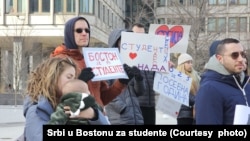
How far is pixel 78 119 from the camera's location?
2947 mm

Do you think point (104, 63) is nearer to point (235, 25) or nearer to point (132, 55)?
point (132, 55)

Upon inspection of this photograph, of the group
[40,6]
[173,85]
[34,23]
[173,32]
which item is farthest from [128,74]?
[40,6]

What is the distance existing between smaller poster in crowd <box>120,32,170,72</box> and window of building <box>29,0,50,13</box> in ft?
144

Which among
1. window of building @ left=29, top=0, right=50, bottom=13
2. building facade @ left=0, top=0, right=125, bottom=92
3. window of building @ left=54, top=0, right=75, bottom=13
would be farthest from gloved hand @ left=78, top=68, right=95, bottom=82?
window of building @ left=29, top=0, right=50, bottom=13

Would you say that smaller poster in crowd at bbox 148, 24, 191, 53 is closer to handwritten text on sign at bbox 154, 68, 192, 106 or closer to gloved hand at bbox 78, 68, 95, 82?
handwritten text on sign at bbox 154, 68, 192, 106

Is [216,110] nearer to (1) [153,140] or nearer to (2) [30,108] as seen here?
(1) [153,140]

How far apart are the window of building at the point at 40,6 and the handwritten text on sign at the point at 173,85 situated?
1720 inches

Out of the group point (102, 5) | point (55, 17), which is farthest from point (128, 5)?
point (55, 17)

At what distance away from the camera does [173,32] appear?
693cm

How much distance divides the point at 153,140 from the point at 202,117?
45.3 inches

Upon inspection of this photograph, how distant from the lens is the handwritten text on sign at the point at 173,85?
19.7ft

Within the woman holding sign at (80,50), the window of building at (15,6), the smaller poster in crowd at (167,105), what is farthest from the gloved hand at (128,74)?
the window of building at (15,6)

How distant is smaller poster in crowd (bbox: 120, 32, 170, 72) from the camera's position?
5.61 m

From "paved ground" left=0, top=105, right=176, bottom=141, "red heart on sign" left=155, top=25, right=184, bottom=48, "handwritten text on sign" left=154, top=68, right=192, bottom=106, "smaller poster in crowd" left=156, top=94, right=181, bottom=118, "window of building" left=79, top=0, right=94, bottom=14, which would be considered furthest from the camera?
"window of building" left=79, top=0, right=94, bottom=14
